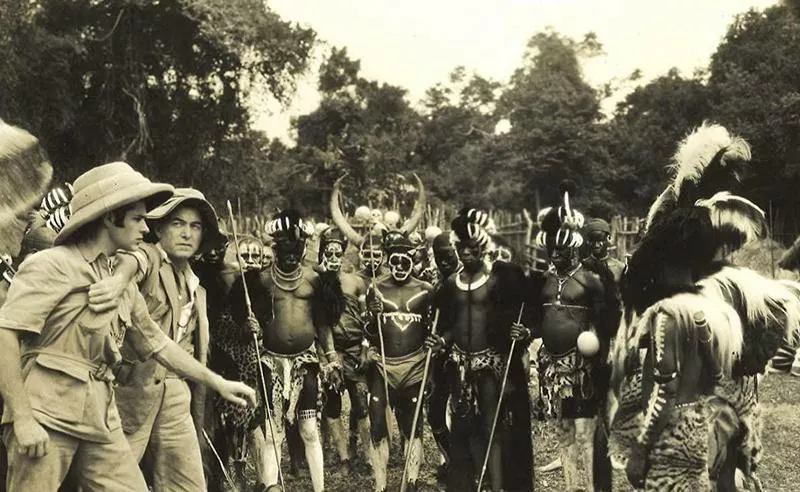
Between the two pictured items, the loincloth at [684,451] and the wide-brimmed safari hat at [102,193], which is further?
the loincloth at [684,451]

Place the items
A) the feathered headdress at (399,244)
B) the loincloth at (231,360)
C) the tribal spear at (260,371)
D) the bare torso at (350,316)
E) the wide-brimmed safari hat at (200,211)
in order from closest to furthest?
the wide-brimmed safari hat at (200,211)
the tribal spear at (260,371)
the loincloth at (231,360)
the feathered headdress at (399,244)
the bare torso at (350,316)

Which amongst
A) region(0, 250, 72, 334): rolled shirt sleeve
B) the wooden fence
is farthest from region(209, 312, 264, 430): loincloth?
the wooden fence

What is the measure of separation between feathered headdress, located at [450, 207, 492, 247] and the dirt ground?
206cm

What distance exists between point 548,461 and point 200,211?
175 inches

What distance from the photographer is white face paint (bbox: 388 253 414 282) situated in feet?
23.0

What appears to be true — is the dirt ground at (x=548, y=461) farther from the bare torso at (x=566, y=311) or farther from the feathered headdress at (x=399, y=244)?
the feathered headdress at (x=399, y=244)

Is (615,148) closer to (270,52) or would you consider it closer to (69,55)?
(270,52)

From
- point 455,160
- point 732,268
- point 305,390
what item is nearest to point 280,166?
point 455,160

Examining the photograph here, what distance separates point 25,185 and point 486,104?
136 feet

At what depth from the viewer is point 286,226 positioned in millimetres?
6656

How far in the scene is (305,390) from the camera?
668 cm

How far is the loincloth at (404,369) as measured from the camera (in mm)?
6930

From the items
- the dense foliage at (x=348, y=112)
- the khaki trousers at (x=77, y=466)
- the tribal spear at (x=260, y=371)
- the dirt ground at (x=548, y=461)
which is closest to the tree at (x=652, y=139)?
the dense foliage at (x=348, y=112)

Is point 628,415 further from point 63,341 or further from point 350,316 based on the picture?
point 350,316
